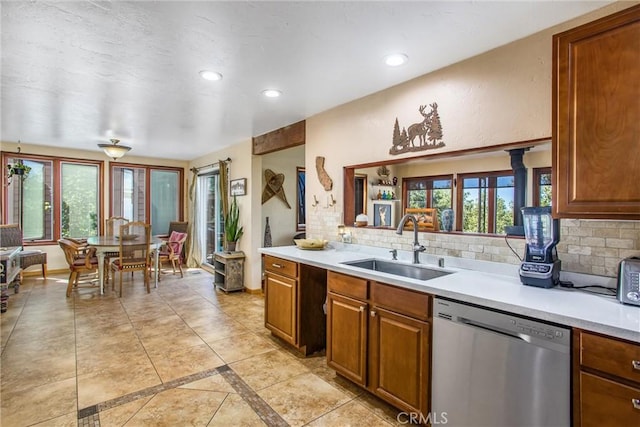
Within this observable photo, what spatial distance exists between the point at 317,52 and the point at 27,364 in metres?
3.35

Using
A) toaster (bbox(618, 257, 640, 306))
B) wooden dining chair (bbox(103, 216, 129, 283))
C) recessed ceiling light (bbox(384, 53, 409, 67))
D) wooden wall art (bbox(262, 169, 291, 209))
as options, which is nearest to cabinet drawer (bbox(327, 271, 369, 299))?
toaster (bbox(618, 257, 640, 306))

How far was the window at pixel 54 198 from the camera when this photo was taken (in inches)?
222

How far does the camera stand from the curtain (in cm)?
682

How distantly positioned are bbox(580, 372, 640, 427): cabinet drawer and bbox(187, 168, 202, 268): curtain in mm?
6528

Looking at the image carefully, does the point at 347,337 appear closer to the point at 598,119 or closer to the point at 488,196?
the point at 488,196

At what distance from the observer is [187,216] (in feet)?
24.4

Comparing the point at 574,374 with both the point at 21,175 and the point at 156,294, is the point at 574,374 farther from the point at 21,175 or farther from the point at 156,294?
the point at 21,175

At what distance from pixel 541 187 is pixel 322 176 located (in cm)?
Result: 201

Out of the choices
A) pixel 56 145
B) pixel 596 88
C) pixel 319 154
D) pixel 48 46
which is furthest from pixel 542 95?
pixel 56 145

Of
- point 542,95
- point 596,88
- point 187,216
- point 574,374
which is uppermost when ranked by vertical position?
point 542,95

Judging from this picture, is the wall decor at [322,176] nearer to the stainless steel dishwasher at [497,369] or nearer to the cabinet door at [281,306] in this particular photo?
the cabinet door at [281,306]

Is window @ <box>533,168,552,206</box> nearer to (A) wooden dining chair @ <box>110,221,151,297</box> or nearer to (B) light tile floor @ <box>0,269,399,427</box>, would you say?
(B) light tile floor @ <box>0,269,399,427</box>

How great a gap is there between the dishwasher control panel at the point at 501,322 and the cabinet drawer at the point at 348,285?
0.54 metres

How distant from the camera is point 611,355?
1205 mm
